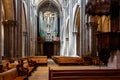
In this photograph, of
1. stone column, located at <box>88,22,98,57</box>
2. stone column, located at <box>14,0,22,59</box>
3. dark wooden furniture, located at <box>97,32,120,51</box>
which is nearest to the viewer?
dark wooden furniture, located at <box>97,32,120,51</box>

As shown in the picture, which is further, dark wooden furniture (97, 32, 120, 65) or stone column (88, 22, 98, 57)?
stone column (88, 22, 98, 57)

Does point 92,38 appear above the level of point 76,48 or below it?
above

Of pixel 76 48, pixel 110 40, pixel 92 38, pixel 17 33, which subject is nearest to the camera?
pixel 110 40

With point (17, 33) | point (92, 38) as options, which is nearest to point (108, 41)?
point (92, 38)

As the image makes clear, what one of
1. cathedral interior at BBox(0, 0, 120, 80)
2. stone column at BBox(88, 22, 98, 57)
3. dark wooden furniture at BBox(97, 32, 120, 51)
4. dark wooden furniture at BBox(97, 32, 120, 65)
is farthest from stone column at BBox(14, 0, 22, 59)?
dark wooden furniture at BBox(97, 32, 120, 51)

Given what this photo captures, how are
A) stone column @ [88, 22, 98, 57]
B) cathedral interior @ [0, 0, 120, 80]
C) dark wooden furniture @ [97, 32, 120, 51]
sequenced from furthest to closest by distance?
stone column @ [88, 22, 98, 57] < dark wooden furniture @ [97, 32, 120, 51] < cathedral interior @ [0, 0, 120, 80]

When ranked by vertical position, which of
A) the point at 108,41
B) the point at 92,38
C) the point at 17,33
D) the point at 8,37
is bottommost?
the point at 108,41

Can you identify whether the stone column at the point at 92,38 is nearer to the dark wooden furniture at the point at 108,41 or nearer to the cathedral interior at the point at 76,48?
the cathedral interior at the point at 76,48

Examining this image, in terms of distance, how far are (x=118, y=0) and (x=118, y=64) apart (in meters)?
3.06

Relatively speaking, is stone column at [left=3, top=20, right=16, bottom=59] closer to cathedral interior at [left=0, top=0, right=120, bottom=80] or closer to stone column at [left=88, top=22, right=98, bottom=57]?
cathedral interior at [left=0, top=0, right=120, bottom=80]

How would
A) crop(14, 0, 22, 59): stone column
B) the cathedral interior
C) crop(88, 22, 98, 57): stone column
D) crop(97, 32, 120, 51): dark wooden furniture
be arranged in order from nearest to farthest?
the cathedral interior
crop(97, 32, 120, 51): dark wooden furniture
crop(88, 22, 98, 57): stone column
crop(14, 0, 22, 59): stone column

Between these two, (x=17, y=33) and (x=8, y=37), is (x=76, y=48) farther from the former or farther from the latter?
(x=8, y=37)

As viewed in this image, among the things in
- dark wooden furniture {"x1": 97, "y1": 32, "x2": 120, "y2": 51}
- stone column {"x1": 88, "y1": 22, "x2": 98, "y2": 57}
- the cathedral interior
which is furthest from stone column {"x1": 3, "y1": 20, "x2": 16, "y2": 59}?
dark wooden furniture {"x1": 97, "y1": 32, "x2": 120, "y2": 51}

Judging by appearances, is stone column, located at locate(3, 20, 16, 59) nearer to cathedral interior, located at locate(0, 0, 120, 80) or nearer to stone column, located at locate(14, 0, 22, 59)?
cathedral interior, located at locate(0, 0, 120, 80)
